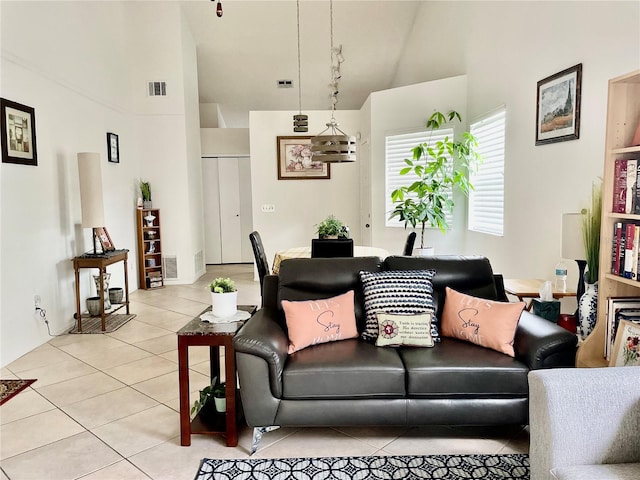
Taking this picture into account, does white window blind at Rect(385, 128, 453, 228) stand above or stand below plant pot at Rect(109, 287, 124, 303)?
above

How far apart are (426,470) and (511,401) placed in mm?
546

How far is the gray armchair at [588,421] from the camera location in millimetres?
1581

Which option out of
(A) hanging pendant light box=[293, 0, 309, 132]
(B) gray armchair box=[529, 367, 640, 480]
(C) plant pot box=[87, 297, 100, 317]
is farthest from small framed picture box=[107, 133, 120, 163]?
(B) gray armchair box=[529, 367, 640, 480]

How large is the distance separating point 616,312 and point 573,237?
21.9 inches

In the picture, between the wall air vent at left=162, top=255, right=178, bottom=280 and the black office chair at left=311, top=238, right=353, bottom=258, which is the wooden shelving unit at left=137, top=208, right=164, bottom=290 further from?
the black office chair at left=311, top=238, right=353, bottom=258

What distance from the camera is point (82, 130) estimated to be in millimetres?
5066

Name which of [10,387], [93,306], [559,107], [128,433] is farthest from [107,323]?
[559,107]

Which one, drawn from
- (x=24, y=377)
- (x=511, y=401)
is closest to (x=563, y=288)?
(x=511, y=401)

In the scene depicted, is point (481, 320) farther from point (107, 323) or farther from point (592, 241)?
point (107, 323)

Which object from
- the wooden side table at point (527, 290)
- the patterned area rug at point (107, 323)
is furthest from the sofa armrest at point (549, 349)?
the patterned area rug at point (107, 323)

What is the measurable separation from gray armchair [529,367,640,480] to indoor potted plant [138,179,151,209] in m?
6.01

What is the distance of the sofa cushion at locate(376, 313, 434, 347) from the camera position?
102 inches

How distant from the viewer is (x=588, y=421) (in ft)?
5.21

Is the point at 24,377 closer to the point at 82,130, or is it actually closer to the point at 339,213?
the point at 82,130
